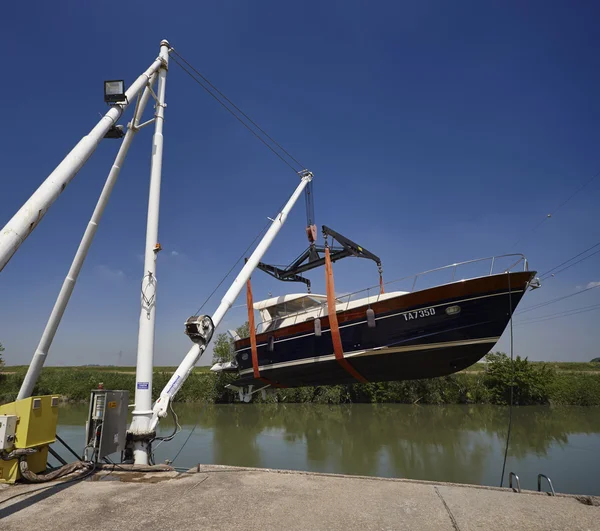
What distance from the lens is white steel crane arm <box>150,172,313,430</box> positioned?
695cm

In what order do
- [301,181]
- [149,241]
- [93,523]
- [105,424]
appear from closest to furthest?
[93,523] < [105,424] < [149,241] < [301,181]

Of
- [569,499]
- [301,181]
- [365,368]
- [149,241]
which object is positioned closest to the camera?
[569,499]

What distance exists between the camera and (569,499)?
4.37 meters

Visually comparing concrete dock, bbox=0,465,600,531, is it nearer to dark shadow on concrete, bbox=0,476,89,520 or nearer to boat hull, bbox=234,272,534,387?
dark shadow on concrete, bbox=0,476,89,520

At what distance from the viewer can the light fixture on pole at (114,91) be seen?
18.9 feet

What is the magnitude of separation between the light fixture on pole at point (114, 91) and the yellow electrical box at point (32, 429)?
15.1ft

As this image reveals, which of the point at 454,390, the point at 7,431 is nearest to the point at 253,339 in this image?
the point at 7,431

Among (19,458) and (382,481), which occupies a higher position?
(19,458)

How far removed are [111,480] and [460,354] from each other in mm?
7484

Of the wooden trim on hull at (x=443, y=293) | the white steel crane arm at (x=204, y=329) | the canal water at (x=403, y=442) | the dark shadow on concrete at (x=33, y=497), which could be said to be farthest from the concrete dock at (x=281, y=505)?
the wooden trim on hull at (x=443, y=293)

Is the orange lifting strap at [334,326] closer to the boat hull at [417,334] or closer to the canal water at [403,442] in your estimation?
the boat hull at [417,334]

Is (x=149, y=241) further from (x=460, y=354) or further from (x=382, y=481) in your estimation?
(x=460, y=354)

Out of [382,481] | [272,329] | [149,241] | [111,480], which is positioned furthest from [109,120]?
[272,329]

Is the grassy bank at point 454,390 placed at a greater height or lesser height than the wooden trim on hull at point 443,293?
lesser
